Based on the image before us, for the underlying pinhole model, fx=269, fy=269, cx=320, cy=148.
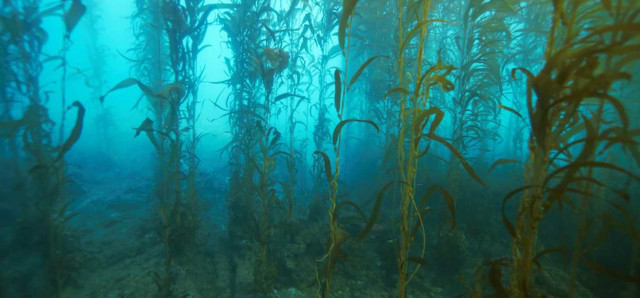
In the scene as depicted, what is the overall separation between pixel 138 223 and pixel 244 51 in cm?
399

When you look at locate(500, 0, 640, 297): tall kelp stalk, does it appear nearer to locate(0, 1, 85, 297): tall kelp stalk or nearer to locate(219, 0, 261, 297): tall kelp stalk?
locate(219, 0, 261, 297): tall kelp stalk

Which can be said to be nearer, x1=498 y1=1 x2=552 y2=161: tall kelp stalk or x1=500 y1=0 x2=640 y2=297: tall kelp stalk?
x1=500 y1=0 x2=640 y2=297: tall kelp stalk

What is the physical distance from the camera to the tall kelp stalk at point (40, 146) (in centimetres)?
299

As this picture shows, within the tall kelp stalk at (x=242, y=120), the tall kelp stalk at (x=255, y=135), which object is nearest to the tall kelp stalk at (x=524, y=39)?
the tall kelp stalk at (x=255, y=135)

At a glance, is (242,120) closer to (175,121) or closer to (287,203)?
(175,121)

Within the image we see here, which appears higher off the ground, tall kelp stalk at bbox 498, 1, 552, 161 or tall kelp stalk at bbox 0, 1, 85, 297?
tall kelp stalk at bbox 498, 1, 552, 161

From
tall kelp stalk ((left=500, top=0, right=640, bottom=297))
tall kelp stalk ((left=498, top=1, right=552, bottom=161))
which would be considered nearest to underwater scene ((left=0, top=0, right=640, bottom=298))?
tall kelp stalk ((left=500, top=0, right=640, bottom=297))

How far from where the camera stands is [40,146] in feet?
11.4

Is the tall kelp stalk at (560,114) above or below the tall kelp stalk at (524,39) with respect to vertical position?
below

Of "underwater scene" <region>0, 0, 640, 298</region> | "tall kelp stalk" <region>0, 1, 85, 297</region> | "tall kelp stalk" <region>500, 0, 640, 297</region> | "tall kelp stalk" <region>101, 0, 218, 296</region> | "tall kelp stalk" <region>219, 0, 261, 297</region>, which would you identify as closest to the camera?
"tall kelp stalk" <region>500, 0, 640, 297</region>

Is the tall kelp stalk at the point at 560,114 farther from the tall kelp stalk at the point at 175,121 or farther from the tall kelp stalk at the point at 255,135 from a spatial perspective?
the tall kelp stalk at the point at 175,121

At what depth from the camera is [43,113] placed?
3566 millimetres

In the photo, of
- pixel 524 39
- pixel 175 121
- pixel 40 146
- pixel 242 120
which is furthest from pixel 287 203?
pixel 524 39

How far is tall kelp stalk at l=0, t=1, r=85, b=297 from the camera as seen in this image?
299cm
